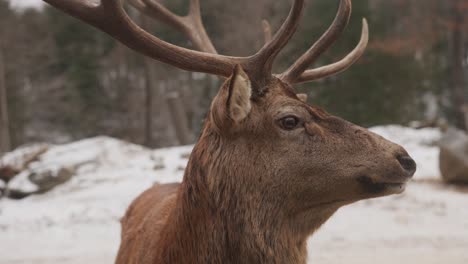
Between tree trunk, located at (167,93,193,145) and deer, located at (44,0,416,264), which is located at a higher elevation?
deer, located at (44,0,416,264)

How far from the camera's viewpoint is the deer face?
2.29 metres

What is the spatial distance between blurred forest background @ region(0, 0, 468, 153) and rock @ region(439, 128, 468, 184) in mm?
5542

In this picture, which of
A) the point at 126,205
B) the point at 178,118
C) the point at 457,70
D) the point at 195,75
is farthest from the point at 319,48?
the point at 195,75

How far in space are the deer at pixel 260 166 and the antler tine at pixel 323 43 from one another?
304mm

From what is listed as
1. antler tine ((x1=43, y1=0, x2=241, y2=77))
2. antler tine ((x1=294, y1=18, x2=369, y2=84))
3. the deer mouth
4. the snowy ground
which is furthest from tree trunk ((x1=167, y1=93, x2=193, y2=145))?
the deer mouth

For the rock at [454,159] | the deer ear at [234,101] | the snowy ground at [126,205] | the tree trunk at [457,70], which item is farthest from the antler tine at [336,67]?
the tree trunk at [457,70]

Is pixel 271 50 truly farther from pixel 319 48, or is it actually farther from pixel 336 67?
pixel 336 67

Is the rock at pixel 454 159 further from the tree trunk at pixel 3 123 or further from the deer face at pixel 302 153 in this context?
the tree trunk at pixel 3 123

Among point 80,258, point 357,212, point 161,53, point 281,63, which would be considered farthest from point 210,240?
point 281,63

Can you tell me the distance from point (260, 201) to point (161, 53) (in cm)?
86

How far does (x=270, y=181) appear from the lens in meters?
2.34

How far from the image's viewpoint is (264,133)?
240cm

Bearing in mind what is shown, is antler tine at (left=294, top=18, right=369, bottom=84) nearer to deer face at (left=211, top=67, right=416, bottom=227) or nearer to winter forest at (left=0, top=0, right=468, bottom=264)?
winter forest at (left=0, top=0, right=468, bottom=264)

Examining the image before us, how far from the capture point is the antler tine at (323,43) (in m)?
2.71
